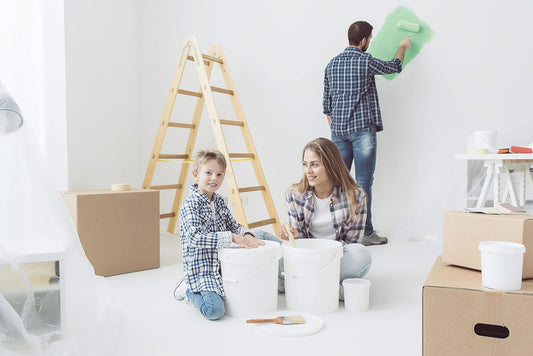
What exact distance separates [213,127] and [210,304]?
1583mm

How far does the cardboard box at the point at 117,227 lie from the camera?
2393 mm

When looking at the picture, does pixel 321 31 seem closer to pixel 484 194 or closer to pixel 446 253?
pixel 484 194

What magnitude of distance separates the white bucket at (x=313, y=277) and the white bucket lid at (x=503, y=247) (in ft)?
2.49

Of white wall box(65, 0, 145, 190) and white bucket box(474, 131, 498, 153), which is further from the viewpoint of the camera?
white wall box(65, 0, 145, 190)

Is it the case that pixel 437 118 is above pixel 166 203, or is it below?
above

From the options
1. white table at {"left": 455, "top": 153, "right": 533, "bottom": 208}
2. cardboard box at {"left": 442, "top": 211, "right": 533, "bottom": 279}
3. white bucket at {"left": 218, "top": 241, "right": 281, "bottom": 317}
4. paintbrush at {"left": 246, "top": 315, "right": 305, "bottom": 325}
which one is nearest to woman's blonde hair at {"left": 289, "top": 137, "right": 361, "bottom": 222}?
white bucket at {"left": 218, "top": 241, "right": 281, "bottom": 317}

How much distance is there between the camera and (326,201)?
7.22 ft

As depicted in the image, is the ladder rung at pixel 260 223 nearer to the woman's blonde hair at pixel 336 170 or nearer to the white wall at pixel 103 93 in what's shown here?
the woman's blonde hair at pixel 336 170

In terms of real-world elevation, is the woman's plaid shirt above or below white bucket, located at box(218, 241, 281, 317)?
above

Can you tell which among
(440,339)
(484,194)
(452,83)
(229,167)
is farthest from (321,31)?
(440,339)

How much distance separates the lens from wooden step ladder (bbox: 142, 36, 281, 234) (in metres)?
3.11

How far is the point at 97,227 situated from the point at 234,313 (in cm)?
97

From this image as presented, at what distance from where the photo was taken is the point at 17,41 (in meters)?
2.01

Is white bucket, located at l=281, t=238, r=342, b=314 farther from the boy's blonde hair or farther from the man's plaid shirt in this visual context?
the man's plaid shirt
